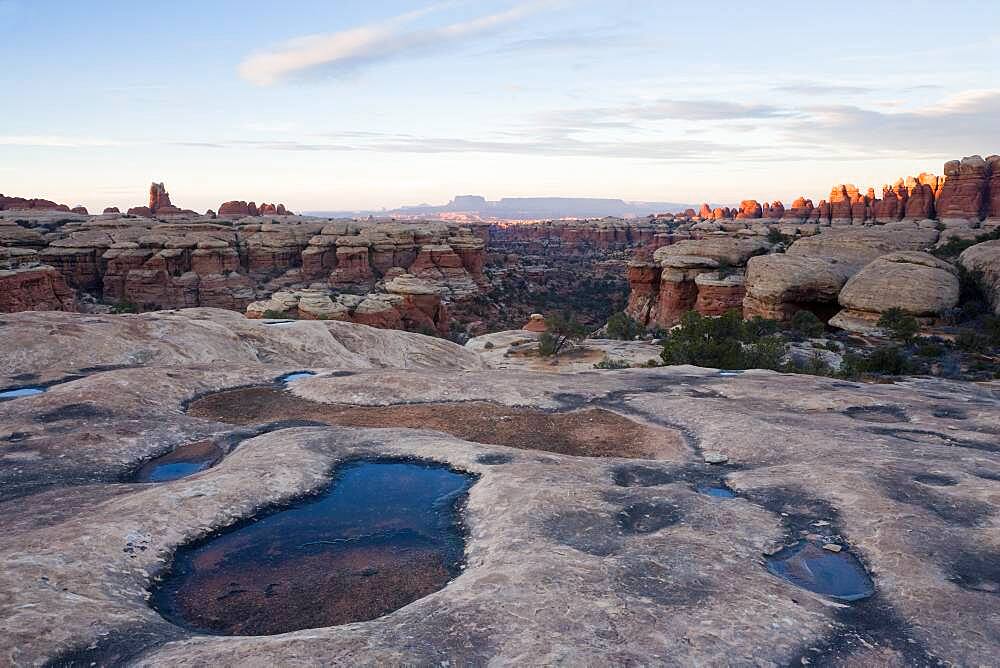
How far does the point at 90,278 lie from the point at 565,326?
180ft

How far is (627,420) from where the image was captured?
1608 centimetres

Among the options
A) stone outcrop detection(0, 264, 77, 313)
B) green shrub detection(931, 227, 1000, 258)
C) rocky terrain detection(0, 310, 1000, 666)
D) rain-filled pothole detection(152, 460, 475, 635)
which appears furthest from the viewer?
green shrub detection(931, 227, 1000, 258)

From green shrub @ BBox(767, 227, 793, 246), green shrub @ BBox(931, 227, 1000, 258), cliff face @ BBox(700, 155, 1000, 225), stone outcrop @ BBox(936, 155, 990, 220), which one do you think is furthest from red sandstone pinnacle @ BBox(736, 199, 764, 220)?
green shrub @ BBox(931, 227, 1000, 258)

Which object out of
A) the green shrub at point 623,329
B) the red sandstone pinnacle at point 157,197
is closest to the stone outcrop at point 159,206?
the red sandstone pinnacle at point 157,197

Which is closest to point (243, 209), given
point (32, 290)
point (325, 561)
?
point (32, 290)

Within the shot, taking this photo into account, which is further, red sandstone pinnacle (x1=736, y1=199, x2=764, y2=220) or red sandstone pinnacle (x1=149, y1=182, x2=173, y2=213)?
red sandstone pinnacle (x1=736, y1=199, x2=764, y2=220)

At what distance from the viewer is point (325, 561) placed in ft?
30.1

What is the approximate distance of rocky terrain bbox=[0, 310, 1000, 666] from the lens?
256 inches

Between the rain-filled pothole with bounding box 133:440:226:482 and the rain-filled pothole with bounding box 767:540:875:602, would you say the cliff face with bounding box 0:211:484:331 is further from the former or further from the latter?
the rain-filled pothole with bounding box 767:540:875:602

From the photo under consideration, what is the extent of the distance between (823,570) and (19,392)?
749 inches

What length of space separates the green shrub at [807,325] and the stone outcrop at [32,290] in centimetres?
5592

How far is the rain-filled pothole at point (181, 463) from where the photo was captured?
12426mm

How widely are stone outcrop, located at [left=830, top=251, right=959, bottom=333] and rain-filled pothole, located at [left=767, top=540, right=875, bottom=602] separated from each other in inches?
1432

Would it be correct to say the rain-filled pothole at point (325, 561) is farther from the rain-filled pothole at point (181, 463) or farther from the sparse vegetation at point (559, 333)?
the sparse vegetation at point (559, 333)
